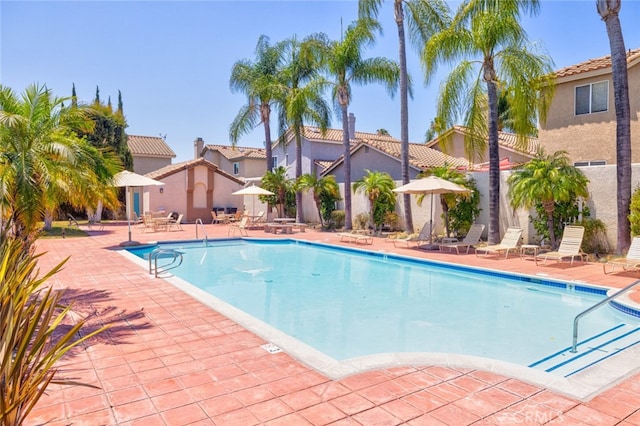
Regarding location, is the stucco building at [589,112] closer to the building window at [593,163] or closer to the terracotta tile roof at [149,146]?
the building window at [593,163]

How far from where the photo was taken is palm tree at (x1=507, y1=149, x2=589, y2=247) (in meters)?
14.2

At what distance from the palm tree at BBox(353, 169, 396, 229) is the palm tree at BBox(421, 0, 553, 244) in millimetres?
4985

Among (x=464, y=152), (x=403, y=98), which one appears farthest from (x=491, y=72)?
(x=464, y=152)

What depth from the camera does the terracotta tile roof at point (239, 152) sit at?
44.6 metres

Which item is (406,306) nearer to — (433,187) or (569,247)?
(569,247)

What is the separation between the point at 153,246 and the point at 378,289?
39.0ft

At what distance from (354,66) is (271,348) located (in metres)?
20.3

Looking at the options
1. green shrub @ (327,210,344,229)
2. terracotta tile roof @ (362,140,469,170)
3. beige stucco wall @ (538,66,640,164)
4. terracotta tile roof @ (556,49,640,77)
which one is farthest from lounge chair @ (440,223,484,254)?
terracotta tile roof @ (362,140,469,170)

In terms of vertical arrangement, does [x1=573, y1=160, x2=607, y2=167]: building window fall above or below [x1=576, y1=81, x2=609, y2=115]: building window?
below

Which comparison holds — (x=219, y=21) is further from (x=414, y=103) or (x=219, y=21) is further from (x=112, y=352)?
(x=112, y=352)

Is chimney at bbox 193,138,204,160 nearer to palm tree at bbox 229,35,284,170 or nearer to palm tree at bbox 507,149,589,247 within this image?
palm tree at bbox 229,35,284,170

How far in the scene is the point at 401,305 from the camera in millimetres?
10609

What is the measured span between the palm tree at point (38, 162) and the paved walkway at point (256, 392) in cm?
281
